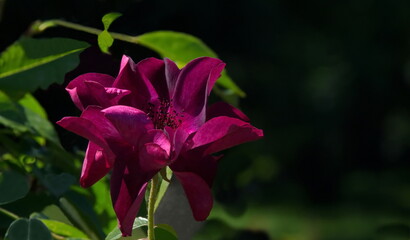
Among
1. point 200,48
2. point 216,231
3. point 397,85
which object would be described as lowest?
point 397,85

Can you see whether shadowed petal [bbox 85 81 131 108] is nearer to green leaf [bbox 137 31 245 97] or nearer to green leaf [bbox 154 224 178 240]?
green leaf [bbox 154 224 178 240]

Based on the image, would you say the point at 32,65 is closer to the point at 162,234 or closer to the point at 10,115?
the point at 10,115

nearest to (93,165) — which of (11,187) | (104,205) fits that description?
(11,187)

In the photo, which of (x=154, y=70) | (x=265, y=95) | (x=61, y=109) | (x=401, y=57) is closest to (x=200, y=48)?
(x=61, y=109)

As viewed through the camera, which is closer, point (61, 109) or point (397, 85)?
A: point (61, 109)

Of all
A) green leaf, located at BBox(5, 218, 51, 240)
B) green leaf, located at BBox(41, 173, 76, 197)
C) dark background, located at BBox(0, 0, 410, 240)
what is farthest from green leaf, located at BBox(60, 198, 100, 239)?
dark background, located at BBox(0, 0, 410, 240)

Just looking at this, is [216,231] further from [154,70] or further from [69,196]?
[154,70]
